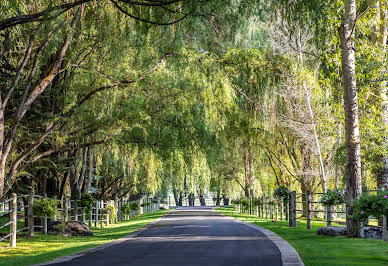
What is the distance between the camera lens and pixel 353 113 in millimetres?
14727

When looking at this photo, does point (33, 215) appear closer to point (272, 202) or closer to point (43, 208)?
point (43, 208)

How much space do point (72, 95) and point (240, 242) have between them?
6.23m

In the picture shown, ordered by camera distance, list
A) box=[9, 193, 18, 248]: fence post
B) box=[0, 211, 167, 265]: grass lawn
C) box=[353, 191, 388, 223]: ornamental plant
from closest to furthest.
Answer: box=[353, 191, 388, 223]: ornamental plant → box=[0, 211, 167, 265]: grass lawn → box=[9, 193, 18, 248]: fence post

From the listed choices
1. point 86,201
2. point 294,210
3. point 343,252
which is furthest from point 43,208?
point 343,252

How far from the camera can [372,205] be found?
1027cm

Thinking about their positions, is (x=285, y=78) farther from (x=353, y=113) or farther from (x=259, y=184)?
(x=259, y=184)

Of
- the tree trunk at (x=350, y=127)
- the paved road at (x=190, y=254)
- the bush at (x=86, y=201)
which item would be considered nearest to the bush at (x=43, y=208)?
the paved road at (x=190, y=254)

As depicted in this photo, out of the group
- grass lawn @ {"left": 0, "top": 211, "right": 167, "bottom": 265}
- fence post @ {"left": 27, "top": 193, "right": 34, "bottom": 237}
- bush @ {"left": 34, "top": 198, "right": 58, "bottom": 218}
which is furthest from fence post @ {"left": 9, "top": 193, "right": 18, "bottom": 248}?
bush @ {"left": 34, "top": 198, "right": 58, "bottom": 218}

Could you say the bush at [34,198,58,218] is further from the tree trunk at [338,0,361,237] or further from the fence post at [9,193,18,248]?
the tree trunk at [338,0,361,237]

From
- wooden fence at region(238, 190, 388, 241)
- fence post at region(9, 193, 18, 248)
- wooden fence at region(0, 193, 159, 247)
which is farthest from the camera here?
wooden fence at region(238, 190, 388, 241)

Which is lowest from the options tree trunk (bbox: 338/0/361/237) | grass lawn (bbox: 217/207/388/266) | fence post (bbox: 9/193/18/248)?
grass lawn (bbox: 217/207/388/266)

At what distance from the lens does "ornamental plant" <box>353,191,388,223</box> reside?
33.1 ft

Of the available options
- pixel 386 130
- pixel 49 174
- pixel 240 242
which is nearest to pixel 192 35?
pixel 240 242

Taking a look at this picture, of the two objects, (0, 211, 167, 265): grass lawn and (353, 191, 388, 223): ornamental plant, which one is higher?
(353, 191, 388, 223): ornamental plant
